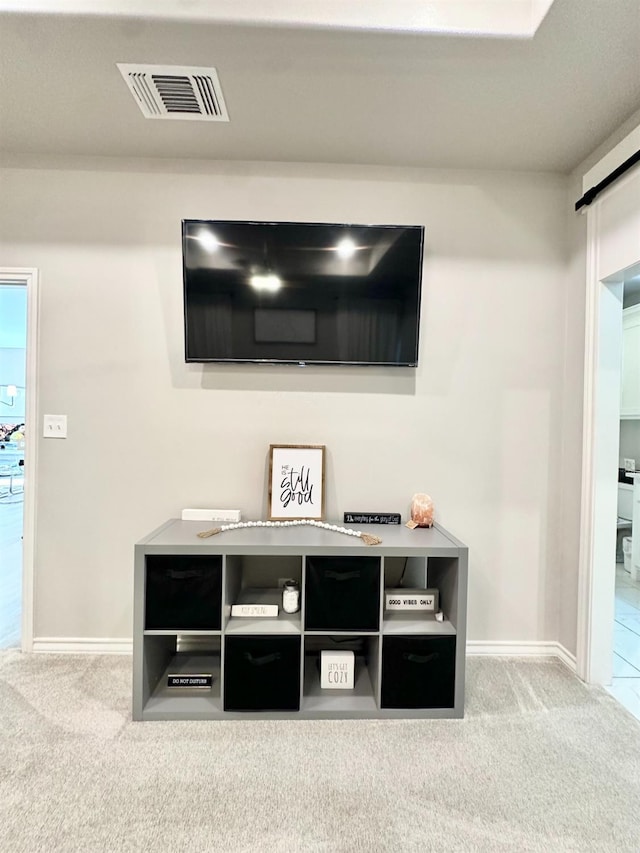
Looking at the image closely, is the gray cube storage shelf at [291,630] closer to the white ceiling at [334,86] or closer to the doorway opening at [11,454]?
the doorway opening at [11,454]

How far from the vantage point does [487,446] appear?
7.14 feet

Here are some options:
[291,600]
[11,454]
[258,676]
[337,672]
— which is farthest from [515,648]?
[11,454]

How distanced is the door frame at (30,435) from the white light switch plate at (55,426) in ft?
0.17

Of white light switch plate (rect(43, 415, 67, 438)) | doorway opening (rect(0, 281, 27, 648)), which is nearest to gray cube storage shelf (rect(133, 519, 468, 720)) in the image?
white light switch plate (rect(43, 415, 67, 438))

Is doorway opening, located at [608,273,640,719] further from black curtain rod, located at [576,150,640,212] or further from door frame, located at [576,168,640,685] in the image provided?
black curtain rod, located at [576,150,640,212]

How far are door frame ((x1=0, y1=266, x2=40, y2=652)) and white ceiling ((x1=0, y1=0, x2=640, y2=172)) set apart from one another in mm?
621

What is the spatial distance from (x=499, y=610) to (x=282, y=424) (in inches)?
58.0

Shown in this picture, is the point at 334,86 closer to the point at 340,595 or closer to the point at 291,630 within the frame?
the point at 340,595

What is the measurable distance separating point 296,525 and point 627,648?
1935mm

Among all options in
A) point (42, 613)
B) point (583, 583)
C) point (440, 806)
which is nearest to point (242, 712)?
point (440, 806)

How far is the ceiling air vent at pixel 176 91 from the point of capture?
1562 mm

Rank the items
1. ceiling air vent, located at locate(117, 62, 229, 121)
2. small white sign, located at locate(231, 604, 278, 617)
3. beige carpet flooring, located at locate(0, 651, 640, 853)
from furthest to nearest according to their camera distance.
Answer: small white sign, located at locate(231, 604, 278, 617) < ceiling air vent, located at locate(117, 62, 229, 121) < beige carpet flooring, located at locate(0, 651, 640, 853)

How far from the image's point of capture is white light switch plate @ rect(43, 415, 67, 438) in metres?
2.12

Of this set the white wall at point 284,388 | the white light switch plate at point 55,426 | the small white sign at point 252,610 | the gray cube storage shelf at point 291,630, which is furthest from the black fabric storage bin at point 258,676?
the white light switch plate at point 55,426
